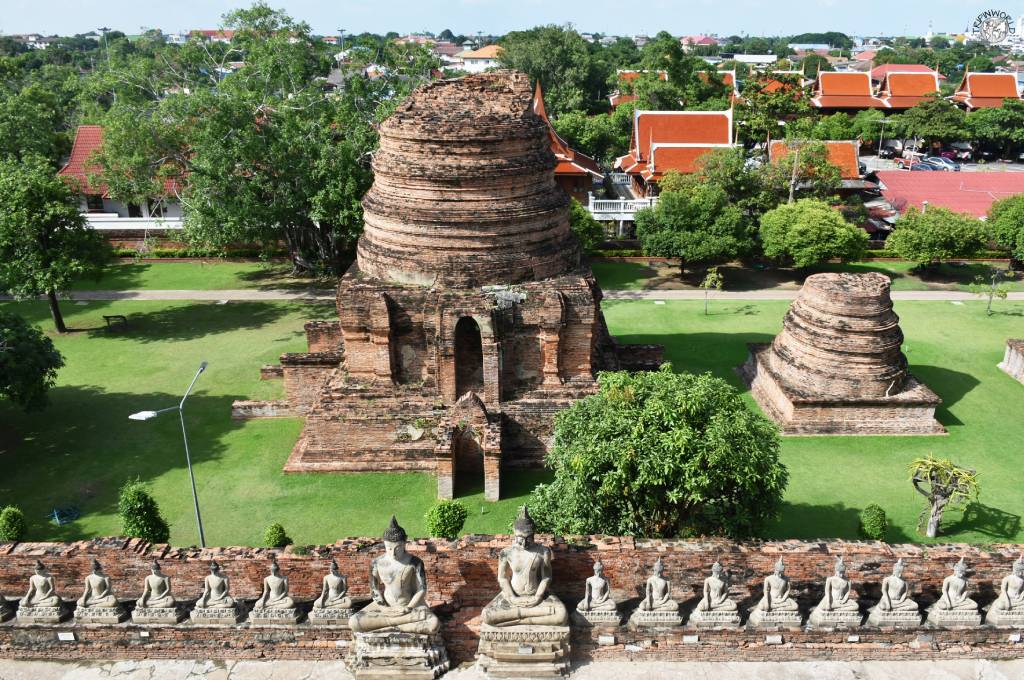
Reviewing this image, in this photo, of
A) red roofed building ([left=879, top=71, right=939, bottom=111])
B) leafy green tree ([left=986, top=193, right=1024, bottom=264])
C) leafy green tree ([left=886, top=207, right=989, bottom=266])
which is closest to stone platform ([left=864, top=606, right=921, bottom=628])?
leafy green tree ([left=886, top=207, right=989, bottom=266])

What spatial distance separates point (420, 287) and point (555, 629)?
402 inches

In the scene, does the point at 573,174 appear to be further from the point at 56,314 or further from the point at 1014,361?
the point at 56,314

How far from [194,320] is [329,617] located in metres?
22.1

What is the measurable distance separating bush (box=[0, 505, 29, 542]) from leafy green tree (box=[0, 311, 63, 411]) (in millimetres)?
4545

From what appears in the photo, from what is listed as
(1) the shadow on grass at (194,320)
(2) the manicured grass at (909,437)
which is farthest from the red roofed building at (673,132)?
(1) the shadow on grass at (194,320)

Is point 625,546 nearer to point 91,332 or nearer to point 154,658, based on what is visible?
point 154,658

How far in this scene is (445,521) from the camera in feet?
52.6

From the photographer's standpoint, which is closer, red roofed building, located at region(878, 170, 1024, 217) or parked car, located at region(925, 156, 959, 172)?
red roofed building, located at region(878, 170, 1024, 217)

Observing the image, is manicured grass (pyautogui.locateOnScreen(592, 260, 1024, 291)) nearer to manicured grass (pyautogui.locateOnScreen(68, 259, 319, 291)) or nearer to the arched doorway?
manicured grass (pyautogui.locateOnScreen(68, 259, 319, 291))

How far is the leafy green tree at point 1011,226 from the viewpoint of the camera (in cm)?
3450

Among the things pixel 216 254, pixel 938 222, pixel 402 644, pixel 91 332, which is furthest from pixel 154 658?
pixel 938 222

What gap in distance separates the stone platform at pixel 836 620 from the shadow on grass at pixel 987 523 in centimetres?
736

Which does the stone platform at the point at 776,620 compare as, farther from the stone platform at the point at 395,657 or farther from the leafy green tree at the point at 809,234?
the leafy green tree at the point at 809,234

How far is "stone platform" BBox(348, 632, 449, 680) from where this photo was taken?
37.2 feet
